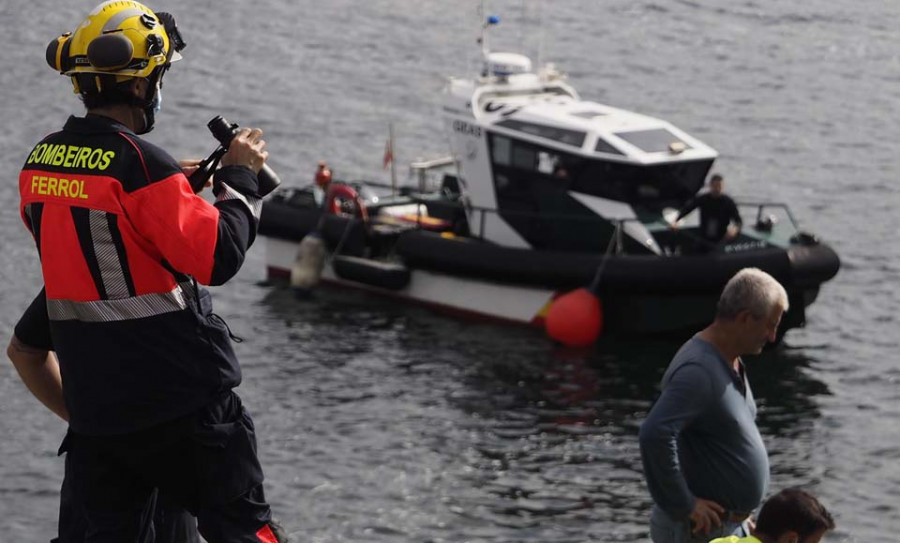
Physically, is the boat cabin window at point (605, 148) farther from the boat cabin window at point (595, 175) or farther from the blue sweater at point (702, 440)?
the blue sweater at point (702, 440)

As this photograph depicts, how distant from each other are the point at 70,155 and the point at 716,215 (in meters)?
15.3

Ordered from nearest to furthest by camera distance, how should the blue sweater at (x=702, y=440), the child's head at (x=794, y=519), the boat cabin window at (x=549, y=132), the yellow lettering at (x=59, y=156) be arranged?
the yellow lettering at (x=59, y=156)
the child's head at (x=794, y=519)
the blue sweater at (x=702, y=440)
the boat cabin window at (x=549, y=132)

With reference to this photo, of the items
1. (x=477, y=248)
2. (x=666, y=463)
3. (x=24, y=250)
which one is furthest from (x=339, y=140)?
(x=666, y=463)

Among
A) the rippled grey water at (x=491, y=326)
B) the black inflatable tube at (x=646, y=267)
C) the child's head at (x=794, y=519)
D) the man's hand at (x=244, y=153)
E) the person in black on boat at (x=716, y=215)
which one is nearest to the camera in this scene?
the man's hand at (x=244, y=153)

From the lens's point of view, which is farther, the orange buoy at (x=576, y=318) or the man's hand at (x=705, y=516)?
the orange buoy at (x=576, y=318)

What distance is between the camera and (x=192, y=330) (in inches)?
171

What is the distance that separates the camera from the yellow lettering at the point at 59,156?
434 cm

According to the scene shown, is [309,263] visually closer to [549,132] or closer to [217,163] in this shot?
[549,132]

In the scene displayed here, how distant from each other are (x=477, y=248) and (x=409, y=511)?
589cm

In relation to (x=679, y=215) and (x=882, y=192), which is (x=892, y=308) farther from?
(x=882, y=192)

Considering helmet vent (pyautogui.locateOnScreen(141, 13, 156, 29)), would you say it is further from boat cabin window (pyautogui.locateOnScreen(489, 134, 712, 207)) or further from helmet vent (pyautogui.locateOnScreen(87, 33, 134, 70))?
boat cabin window (pyautogui.locateOnScreen(489, 134, 712, 207))

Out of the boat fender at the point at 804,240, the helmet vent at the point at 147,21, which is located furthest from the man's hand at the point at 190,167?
the boat fender at the point at 804,240

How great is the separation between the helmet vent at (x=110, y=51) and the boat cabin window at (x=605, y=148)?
50.6 ft

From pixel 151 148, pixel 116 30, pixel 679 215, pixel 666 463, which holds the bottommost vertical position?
pixel 679 215
